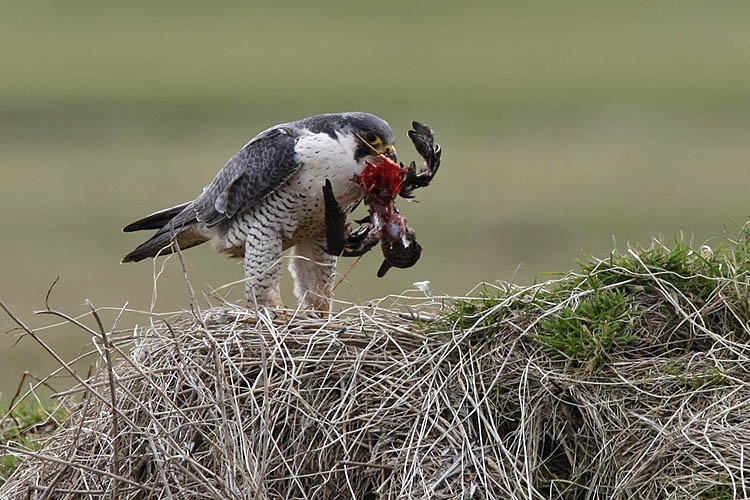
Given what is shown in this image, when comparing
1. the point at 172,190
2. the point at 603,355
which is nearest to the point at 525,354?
the point at 603,355

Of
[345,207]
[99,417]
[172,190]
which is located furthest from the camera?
[172,190]

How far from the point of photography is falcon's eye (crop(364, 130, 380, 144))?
14.8ft

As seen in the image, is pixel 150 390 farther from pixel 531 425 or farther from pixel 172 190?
pixel 172 190

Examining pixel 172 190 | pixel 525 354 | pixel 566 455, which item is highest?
pixel 525 354

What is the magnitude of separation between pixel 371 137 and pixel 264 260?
29.6 inches

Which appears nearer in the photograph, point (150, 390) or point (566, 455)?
point (566, 455)

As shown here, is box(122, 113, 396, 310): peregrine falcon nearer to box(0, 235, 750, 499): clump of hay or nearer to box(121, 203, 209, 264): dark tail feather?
box(121, 203, 209, 264): dark tail feather

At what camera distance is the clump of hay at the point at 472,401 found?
10.9 ft

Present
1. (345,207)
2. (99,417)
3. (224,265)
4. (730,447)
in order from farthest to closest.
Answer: (224,265) → (345,207) → (99,417) → (730,447)

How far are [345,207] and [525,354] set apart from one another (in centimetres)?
135

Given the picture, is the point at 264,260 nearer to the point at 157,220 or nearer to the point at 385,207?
the point at 385,207

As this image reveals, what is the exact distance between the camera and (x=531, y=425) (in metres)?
3.50

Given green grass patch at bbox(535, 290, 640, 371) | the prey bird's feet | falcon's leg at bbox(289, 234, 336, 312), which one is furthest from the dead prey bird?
green grass patch at bbox(535, 290, 640, 371)

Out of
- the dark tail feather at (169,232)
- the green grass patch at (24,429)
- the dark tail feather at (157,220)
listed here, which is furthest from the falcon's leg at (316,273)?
the green grass patch at (24,429)
